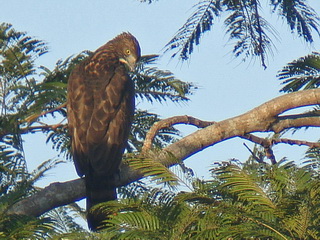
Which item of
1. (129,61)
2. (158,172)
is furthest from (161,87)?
(158,172)

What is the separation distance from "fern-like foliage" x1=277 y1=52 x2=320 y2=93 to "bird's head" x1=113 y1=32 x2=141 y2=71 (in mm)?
2305

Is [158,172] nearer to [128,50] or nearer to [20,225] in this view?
[20,225]

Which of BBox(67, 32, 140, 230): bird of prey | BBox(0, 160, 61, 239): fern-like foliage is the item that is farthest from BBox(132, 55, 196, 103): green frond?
BBox(0, 160, 61, 239): fern-like foliage

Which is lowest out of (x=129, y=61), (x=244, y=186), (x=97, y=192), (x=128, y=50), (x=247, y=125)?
(x=244, y=186)

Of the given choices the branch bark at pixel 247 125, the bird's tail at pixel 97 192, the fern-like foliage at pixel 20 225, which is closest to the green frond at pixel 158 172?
the fern-like foliage at pixel 20 225

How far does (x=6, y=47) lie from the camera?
323 inches

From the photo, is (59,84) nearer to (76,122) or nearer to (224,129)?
(76,122)

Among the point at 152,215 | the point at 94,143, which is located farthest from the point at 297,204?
the point at 94,143

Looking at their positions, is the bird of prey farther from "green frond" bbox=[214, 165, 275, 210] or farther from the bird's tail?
"green frond" bbox=[214, 165, 275, 210]

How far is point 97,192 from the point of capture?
6.30 metres

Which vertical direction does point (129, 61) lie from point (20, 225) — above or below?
above

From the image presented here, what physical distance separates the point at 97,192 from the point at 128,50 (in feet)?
9.03

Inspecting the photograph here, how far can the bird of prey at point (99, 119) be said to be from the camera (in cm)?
→ 660

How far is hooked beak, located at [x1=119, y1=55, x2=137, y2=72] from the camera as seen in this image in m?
8.42
